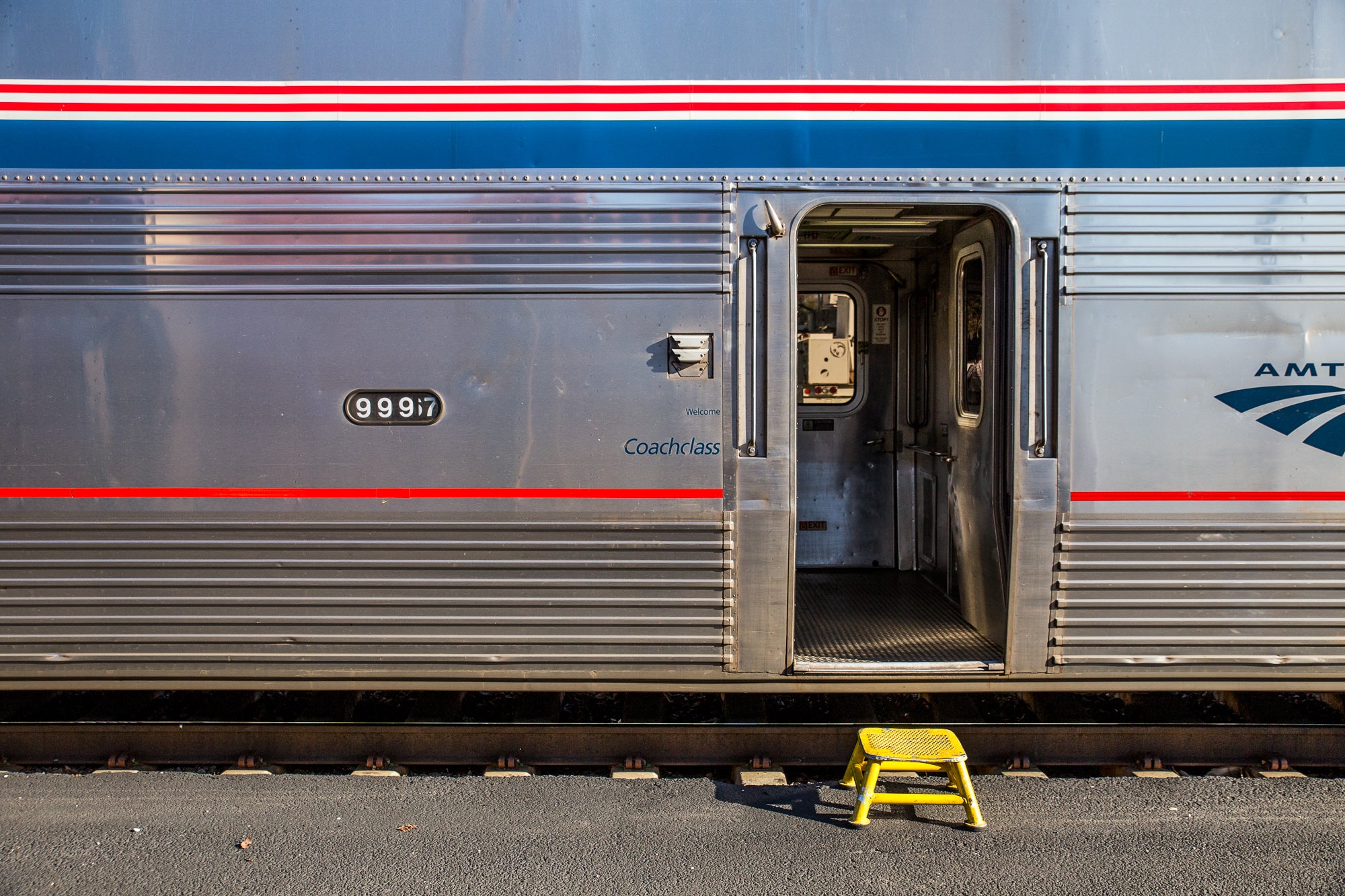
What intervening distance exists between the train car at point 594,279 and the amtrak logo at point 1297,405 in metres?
0.01

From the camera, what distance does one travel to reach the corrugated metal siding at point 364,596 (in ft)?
10.3

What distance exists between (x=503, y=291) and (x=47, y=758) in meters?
2.83

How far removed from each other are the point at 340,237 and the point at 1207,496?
349cm

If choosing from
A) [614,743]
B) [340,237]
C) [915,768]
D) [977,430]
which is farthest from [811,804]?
[340,237]

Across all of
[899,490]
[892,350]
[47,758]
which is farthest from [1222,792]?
[47,758]

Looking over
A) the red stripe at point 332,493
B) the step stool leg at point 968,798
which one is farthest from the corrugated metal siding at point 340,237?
the step stool leg at point 968,798

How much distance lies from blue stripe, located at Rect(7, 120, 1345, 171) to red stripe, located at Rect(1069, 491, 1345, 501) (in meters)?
1.26

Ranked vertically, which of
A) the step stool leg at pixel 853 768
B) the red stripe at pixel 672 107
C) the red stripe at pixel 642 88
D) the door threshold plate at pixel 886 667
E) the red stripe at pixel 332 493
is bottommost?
the step stool leg at pixel 853 768

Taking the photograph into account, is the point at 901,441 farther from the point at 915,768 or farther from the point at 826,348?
the point at 915,768

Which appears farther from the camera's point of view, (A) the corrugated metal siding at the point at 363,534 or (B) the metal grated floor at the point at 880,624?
(B) the metal grated floor at the point at 880,624

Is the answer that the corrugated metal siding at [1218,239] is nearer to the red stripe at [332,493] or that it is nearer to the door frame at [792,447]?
the door frame at [792,447]

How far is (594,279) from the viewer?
3.09 m

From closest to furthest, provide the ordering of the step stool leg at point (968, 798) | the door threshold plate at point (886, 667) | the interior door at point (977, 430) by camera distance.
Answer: the step stool leg at point (968, 798) → the door threshold plate at point (886, 667) → the interior door at point (977, 430)

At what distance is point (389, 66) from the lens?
3.10 m
